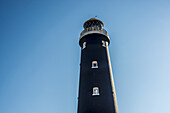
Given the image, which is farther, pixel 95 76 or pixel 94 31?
pixel 94 31

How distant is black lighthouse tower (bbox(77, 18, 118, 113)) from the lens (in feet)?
49.1

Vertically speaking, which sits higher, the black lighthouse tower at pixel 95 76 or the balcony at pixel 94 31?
the balcony at pixel 94 31

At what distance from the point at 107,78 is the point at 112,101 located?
2713 millimetres

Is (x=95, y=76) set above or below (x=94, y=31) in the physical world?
below

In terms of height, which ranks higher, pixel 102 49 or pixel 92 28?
pixel 92 28

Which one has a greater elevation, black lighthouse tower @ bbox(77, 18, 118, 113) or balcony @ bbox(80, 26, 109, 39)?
balcony @ bbox(80, 26, 109, 39)

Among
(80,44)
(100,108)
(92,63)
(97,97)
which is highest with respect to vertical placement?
(80,44)

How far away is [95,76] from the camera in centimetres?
1675

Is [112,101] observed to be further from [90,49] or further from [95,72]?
[90,49]

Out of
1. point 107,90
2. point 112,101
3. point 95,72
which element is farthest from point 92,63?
point 112,101

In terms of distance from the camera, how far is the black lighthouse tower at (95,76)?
49.1 ft

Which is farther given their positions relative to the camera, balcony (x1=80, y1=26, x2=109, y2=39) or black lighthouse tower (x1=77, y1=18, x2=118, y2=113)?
balcony (x1=80, y1=26, x2=109, y2=39)

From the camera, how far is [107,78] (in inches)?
665

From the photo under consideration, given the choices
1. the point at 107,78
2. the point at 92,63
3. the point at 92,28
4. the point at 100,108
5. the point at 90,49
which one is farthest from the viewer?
the point at 92,28
